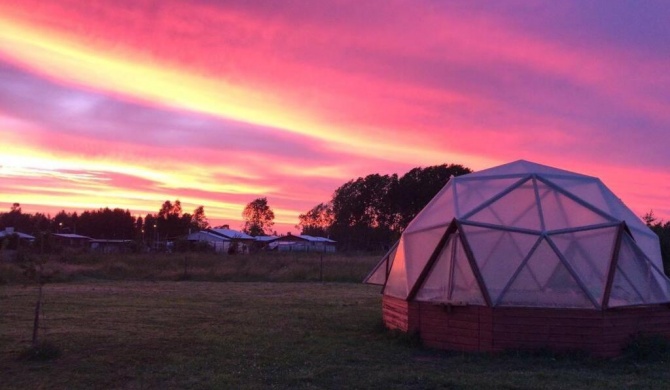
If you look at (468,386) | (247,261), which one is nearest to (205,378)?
(468,386)

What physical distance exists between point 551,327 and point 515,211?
2.87 m

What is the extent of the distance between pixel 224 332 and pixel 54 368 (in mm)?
5063

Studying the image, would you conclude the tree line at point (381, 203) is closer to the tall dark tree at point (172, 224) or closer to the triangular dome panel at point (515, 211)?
the tall dark tree at point (172, 224)

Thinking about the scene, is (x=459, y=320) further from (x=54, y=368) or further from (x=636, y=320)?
(x=54, y=368)

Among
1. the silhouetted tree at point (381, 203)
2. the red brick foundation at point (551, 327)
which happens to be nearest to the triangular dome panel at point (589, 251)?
the red brick foundation at point (551, 327)

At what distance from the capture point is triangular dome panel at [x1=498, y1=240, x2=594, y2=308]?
41.1 ft

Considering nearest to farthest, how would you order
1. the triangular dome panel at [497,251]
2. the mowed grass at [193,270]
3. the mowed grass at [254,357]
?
the mowed grass at [254,357] → the triangular dome panel at [497,251] → the mowed grass at [193,270]

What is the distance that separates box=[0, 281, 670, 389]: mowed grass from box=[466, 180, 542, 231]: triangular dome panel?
299 centimetres

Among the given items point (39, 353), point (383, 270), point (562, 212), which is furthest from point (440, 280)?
point (39, 353)

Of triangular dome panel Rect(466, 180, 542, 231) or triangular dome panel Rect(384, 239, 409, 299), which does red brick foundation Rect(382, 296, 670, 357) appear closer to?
triangular dome panel Rect(384, 239, 409, 299)

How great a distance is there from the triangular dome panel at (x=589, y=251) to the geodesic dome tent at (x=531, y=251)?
2 cm

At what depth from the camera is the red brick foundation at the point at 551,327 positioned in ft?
40.2

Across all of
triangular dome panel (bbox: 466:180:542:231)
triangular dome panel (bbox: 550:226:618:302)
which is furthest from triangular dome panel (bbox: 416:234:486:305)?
triangular dome panel (bbox: 550:226:618:302)

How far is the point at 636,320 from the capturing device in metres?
12.8
